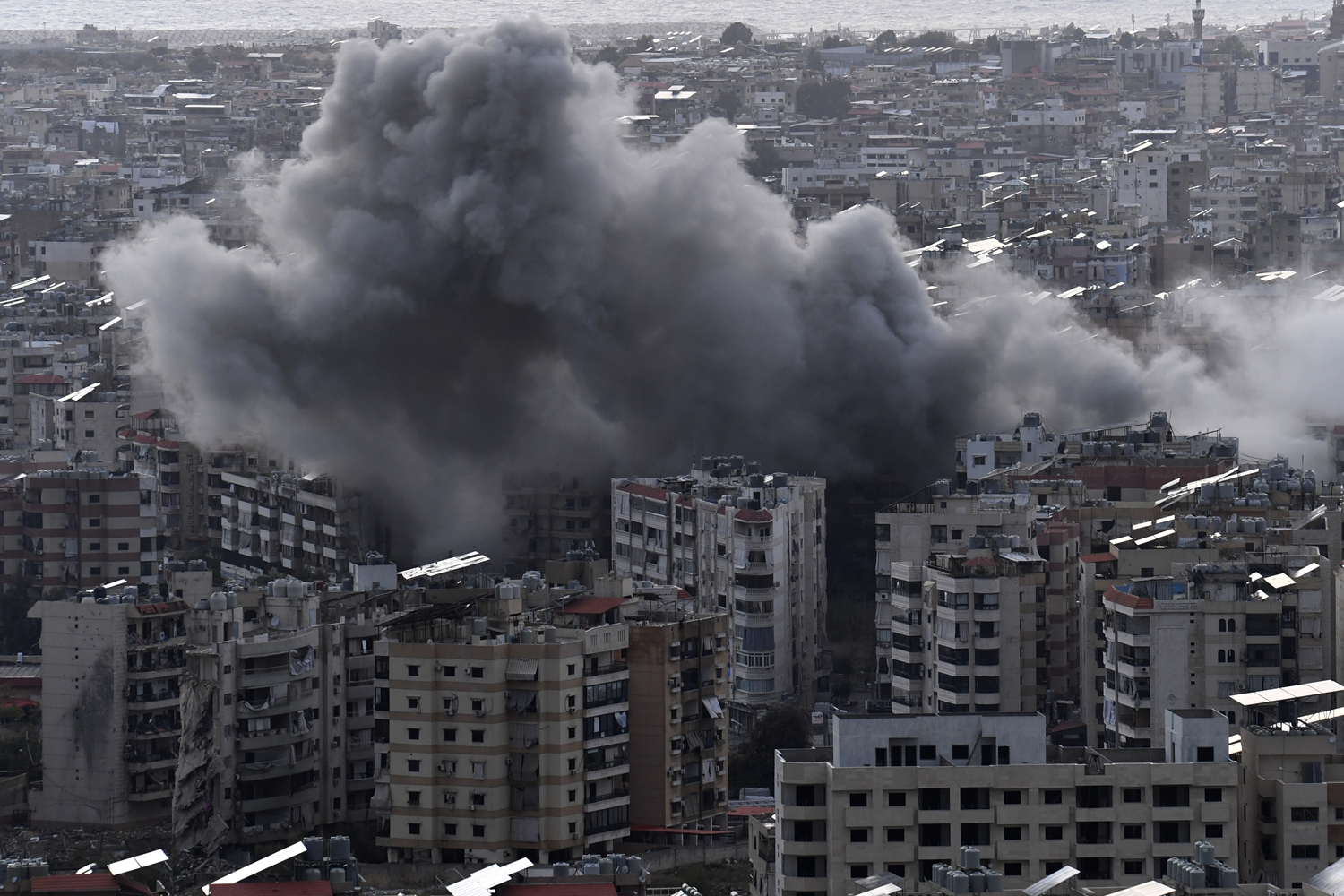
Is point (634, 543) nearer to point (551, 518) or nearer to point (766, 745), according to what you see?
point (551, 518)

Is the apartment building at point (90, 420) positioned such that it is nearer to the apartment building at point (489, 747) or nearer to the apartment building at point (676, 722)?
the apartment building at point (676, 722)

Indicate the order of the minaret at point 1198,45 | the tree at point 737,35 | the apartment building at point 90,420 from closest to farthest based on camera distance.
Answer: the apartment building at point 90,420 < the minaret at point 1198,45 < the tree at point 737,35

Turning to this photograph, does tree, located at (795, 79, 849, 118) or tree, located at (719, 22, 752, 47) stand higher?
tree, located at (719, 22, 752, 47)

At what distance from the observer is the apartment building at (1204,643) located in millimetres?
34156

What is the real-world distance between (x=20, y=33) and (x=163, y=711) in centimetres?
16562

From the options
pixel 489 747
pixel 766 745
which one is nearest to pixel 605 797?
pixel 489 747

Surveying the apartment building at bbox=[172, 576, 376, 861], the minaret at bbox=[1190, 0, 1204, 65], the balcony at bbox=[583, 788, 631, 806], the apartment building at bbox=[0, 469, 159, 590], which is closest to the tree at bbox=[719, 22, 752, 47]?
the minaret at bbox=[1190, 0, 1204, 65]

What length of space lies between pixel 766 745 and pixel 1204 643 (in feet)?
21.4

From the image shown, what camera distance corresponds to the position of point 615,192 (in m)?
56.2

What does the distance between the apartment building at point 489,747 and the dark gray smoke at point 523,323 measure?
1827cm

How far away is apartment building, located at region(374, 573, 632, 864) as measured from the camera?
32.7m

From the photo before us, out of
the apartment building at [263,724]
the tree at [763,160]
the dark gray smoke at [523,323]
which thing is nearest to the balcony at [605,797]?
the apartment building at [263,724]

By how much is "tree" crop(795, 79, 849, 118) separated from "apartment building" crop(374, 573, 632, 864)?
4015 inches

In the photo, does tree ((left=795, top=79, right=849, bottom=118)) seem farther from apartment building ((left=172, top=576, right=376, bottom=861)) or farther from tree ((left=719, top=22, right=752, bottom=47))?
apartment building ((left=172, top=576, right=376, bottom=861))
